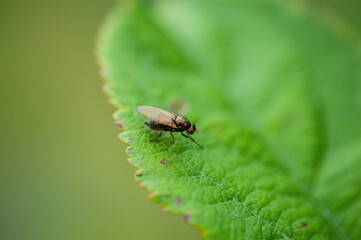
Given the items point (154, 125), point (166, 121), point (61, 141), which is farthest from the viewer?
point (61, 141)

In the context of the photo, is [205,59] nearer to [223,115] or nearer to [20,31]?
[223,115]

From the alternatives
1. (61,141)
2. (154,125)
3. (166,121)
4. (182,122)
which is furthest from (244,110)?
(61,141)

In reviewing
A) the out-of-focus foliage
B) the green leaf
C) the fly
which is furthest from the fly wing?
the out-of-focus foliage

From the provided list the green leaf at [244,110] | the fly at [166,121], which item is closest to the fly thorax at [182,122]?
the fly at [166,121]

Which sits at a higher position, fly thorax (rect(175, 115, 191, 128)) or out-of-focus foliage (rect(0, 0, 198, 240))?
out-of-focus foliage (rect(0, 0, 198, 240))

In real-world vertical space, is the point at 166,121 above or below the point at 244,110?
below

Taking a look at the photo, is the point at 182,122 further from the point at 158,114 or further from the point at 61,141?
the point at 61,141

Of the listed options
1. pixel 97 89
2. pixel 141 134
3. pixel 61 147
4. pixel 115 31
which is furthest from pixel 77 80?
pixel 141 134

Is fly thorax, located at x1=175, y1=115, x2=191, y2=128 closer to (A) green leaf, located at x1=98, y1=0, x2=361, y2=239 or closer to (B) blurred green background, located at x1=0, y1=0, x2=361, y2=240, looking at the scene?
(A) green leaf, located at x1=98, y1=0, x2=361, y2=239
